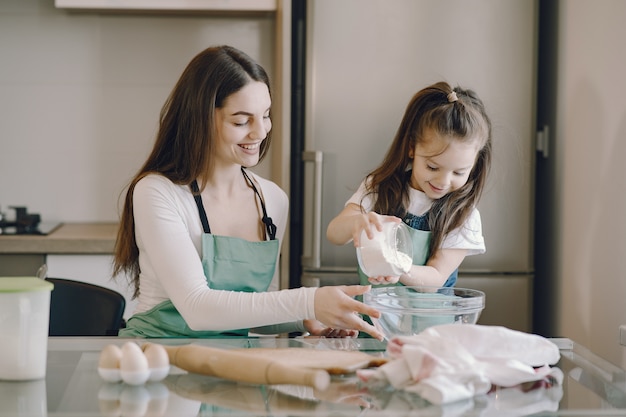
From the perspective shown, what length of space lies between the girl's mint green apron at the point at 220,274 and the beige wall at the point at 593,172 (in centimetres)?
99

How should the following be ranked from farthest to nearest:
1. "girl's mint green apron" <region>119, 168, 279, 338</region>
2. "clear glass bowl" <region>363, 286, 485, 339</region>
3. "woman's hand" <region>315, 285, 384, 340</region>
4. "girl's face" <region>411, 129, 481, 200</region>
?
"girl's face" <region>411, 129, 481, 200</region> → "girl's mint green apron" <region>119, 168, 279, 338</region> → "woman's hand" <region>315, 285, 384, 340</region> → "clear glass bowl" <region>363, 286, 485, 339</region>

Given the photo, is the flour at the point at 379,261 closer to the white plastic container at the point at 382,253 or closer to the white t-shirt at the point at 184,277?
the white plastic container at the point at 382,253

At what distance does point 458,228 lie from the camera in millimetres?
2064

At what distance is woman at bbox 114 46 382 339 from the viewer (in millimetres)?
1699

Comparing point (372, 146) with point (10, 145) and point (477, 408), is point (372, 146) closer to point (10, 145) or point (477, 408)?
point (10, 145)

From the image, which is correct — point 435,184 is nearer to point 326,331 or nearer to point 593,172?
point 326,331

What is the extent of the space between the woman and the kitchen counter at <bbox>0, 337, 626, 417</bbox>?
1.52ft

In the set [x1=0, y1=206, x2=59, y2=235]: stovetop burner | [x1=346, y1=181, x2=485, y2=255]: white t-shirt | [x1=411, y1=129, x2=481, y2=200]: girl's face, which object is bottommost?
[x1=0, y1=206, x2=59, y2=235]: stovetop burner

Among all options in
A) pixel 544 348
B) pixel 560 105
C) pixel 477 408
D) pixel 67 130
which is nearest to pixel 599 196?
pixel 560 105

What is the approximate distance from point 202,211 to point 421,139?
1.74 feet

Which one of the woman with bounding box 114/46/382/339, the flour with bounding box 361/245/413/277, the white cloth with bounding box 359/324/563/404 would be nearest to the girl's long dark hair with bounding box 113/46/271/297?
the woman with bounding box 114/46/382/339

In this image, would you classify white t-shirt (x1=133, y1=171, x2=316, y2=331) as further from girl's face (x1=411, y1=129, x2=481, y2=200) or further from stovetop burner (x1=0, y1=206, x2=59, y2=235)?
stovetop burner (x1=0, y1=206, x2=59, y2=235)

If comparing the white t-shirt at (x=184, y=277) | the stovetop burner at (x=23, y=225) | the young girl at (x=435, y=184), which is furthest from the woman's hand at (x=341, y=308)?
the stovetop burner at (x=23, y=225)

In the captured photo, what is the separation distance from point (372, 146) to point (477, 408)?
5.81ft
